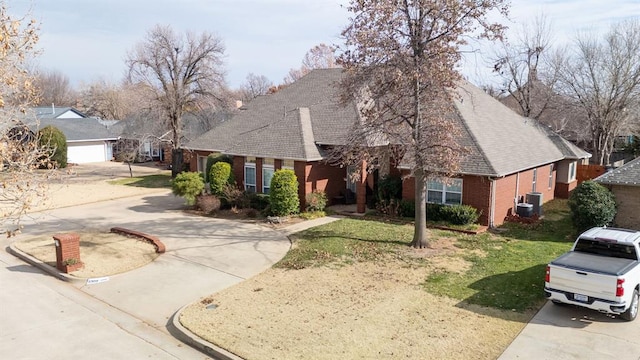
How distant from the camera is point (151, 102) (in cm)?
3559

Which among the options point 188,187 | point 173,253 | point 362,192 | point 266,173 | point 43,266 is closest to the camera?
point 43,266

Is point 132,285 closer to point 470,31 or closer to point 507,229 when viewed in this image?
point 470,31

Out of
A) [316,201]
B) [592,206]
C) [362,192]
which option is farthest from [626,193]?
[316,201]

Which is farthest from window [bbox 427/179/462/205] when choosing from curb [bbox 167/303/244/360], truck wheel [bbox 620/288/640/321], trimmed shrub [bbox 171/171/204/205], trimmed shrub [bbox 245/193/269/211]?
curb [bbox 167/303/244/360]

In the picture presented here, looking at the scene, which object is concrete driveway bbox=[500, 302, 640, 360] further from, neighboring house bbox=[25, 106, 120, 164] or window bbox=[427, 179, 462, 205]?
neighboring house bbox=[25, 106, 120, 164]

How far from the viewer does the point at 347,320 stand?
35.4 ft

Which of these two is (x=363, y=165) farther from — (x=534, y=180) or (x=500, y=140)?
(x=534, y=180)

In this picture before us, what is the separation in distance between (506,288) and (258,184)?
15043mm

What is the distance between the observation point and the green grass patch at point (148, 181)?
34.0 metres

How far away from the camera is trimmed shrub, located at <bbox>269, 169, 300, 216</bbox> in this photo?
21656mm

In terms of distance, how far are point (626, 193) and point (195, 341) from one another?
56.9 ft

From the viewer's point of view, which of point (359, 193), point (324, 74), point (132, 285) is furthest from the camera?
point (324, 74)

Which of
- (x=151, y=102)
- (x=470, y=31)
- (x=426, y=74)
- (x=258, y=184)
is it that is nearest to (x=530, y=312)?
(x=426, y=74)

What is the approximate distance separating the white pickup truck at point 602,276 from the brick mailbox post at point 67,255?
1383 cm
